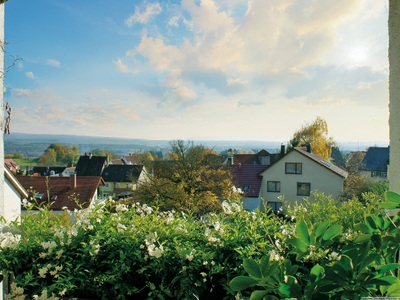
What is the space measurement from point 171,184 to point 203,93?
13.0 meters

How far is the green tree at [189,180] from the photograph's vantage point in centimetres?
1077

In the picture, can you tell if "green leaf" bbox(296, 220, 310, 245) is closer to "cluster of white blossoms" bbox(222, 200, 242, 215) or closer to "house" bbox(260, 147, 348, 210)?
"cluster of white blossoms" bbox(222, 200, 242, 215)

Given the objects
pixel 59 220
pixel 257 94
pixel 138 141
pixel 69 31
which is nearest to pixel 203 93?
pixel 257 94

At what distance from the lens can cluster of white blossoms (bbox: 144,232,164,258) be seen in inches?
44.9

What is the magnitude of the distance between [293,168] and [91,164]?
1013 centimetres

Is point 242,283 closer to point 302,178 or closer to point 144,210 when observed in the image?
point 144,210

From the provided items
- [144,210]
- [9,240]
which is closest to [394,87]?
[144,210]

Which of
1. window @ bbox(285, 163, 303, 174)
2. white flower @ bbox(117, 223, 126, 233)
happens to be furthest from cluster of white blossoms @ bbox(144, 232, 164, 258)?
window @ bbox(285, 163, 303, 174)

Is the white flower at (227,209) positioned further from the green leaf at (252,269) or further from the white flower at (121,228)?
the green leaf at (252,269)

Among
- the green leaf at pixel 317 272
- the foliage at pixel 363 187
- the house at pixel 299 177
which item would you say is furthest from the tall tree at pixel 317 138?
the green leaf at pixel 317 272

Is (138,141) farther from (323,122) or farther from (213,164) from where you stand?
(323,122)

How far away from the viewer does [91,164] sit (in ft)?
55.2

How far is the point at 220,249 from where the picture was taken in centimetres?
118

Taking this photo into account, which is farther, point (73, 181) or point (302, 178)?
point (302, 178)
